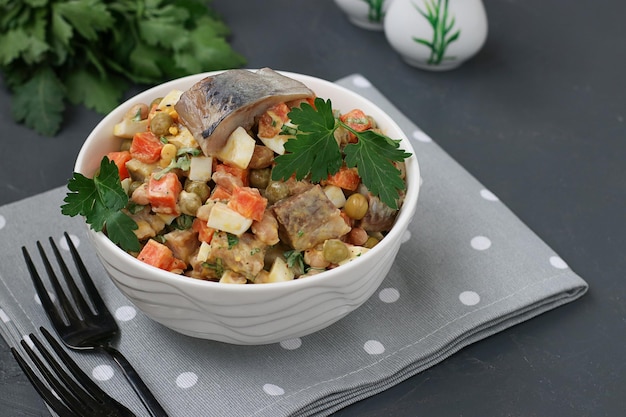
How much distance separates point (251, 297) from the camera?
2145mm

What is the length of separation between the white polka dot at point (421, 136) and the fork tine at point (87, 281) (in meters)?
1.44

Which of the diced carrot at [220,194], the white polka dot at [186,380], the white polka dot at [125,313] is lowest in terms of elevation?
the white polka dot at [125,313]

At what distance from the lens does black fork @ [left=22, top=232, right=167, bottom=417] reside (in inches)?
97.6

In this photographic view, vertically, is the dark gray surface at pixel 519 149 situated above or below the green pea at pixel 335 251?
below

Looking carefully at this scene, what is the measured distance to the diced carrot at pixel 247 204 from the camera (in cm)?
226

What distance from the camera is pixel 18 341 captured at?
8.30ft

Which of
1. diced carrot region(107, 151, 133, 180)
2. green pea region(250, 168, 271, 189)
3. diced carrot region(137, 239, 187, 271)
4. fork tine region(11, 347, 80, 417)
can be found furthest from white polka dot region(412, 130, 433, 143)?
fork tine region(11, 347, 80, 417)

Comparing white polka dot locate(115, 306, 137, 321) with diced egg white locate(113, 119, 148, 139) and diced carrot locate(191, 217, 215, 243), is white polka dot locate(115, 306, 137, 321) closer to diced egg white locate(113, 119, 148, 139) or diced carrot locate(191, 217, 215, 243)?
diced carrot locate(191, 217, 215, 243)

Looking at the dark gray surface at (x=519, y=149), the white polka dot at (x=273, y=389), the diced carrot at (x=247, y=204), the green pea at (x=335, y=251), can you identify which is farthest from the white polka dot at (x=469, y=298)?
the diced carrot at (x=247, y=204)

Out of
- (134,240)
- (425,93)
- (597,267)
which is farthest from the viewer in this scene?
(425,93)

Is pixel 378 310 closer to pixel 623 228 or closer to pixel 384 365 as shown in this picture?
pixel 384 365

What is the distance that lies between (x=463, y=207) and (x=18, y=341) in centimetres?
161

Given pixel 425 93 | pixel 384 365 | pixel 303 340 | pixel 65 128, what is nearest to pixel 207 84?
pixel 303 340

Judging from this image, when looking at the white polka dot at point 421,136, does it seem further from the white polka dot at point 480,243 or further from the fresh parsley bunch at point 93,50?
the fresh parsley bunch at point 93,50
